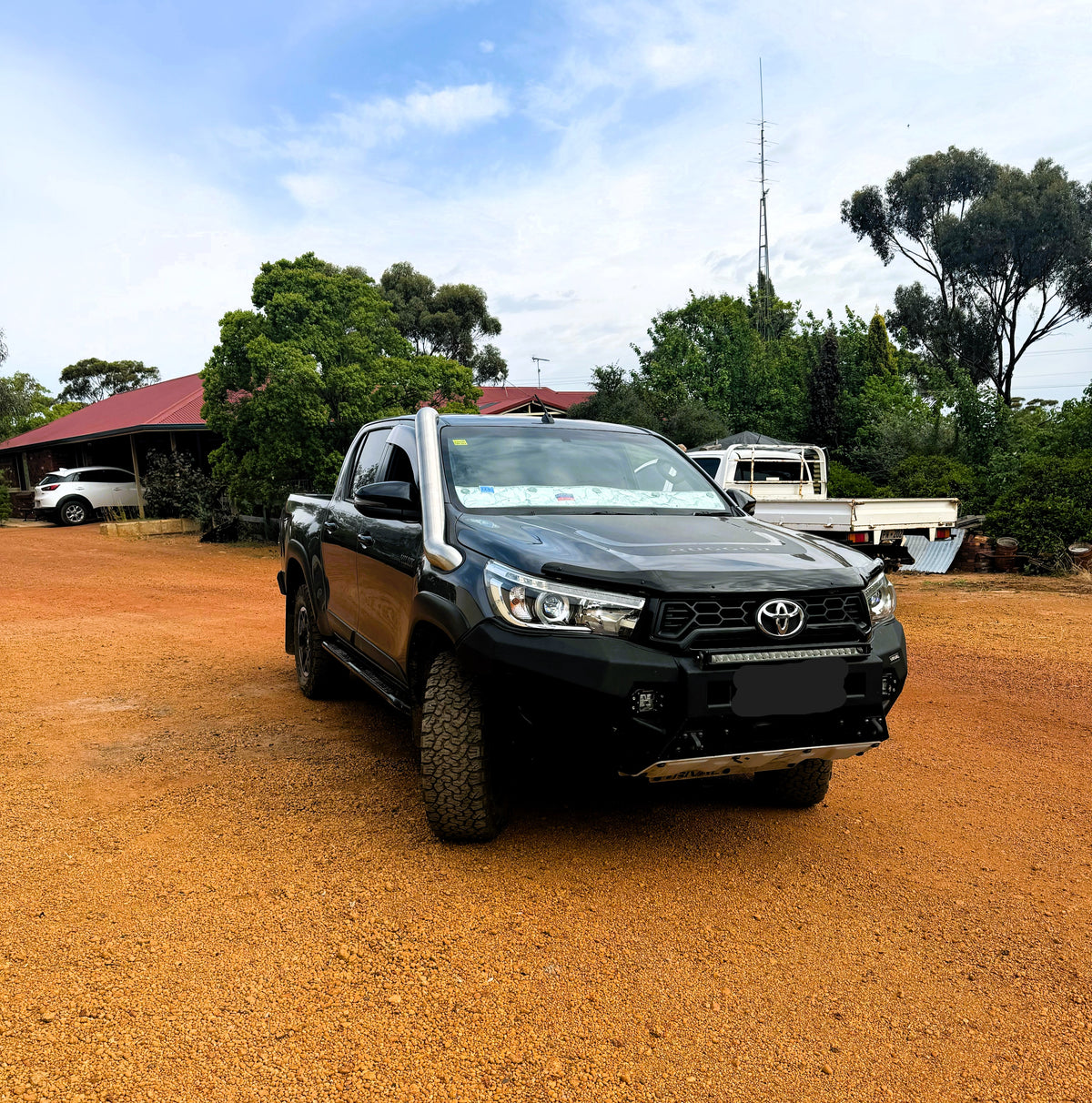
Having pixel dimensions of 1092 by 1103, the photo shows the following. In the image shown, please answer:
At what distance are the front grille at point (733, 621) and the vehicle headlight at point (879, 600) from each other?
7.1 inches

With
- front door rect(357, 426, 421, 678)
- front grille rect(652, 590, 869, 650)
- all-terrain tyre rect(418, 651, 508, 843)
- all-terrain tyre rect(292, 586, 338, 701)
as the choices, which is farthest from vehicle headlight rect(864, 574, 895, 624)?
all-terrain tyre rect(292, 586, 338, 701)

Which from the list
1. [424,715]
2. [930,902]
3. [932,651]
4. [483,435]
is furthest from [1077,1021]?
[932,651]

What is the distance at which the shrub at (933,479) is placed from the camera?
15.6m

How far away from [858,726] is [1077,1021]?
3.55ft

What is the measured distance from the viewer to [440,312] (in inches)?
1714

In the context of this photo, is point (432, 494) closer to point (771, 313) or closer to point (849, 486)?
point (849, 486)

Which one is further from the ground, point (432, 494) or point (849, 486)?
point (432, 494)

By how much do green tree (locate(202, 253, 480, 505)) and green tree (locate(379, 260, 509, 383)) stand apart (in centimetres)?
2632

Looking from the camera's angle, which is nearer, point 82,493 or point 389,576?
point 389,576

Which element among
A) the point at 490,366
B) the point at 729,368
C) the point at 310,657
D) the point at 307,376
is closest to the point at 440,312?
the point at 490,366

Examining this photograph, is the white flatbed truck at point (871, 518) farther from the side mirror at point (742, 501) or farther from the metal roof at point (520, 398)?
the metal roof at point (520, 398)

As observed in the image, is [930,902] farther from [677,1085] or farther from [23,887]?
[23,887]

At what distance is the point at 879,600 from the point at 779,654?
679 mm

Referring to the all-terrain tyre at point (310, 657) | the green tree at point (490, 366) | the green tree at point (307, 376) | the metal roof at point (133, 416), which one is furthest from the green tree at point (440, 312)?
the all-terrain tyre at point (310, 657)
